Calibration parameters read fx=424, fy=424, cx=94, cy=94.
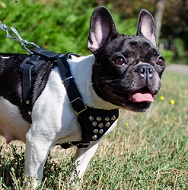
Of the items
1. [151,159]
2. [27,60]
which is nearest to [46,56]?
[27,60]

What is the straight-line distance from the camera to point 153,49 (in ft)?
8.77

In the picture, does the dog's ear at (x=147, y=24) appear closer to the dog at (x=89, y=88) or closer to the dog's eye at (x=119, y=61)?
the dog at (x=89, y=88)

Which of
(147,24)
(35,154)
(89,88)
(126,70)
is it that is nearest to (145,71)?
(126,70)

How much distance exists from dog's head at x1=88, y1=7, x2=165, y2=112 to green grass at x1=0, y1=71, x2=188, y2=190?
68cm

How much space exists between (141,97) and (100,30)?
59 centimetres

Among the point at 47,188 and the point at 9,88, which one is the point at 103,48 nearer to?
the point at 9,88

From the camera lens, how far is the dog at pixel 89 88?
2.55 m

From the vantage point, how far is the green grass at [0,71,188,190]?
3.08 metres

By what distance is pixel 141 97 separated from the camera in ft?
8.34

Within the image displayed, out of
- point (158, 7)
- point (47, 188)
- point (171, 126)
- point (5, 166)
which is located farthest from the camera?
point (158, 7)

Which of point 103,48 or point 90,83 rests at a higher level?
point 103,48

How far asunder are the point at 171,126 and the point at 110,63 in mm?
2693

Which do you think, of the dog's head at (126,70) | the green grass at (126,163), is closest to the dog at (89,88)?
the dog's head at (126,70)

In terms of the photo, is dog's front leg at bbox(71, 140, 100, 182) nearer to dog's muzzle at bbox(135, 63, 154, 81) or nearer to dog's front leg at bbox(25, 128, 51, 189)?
dog's front leg at bbox(25, 128, 51, 189)
